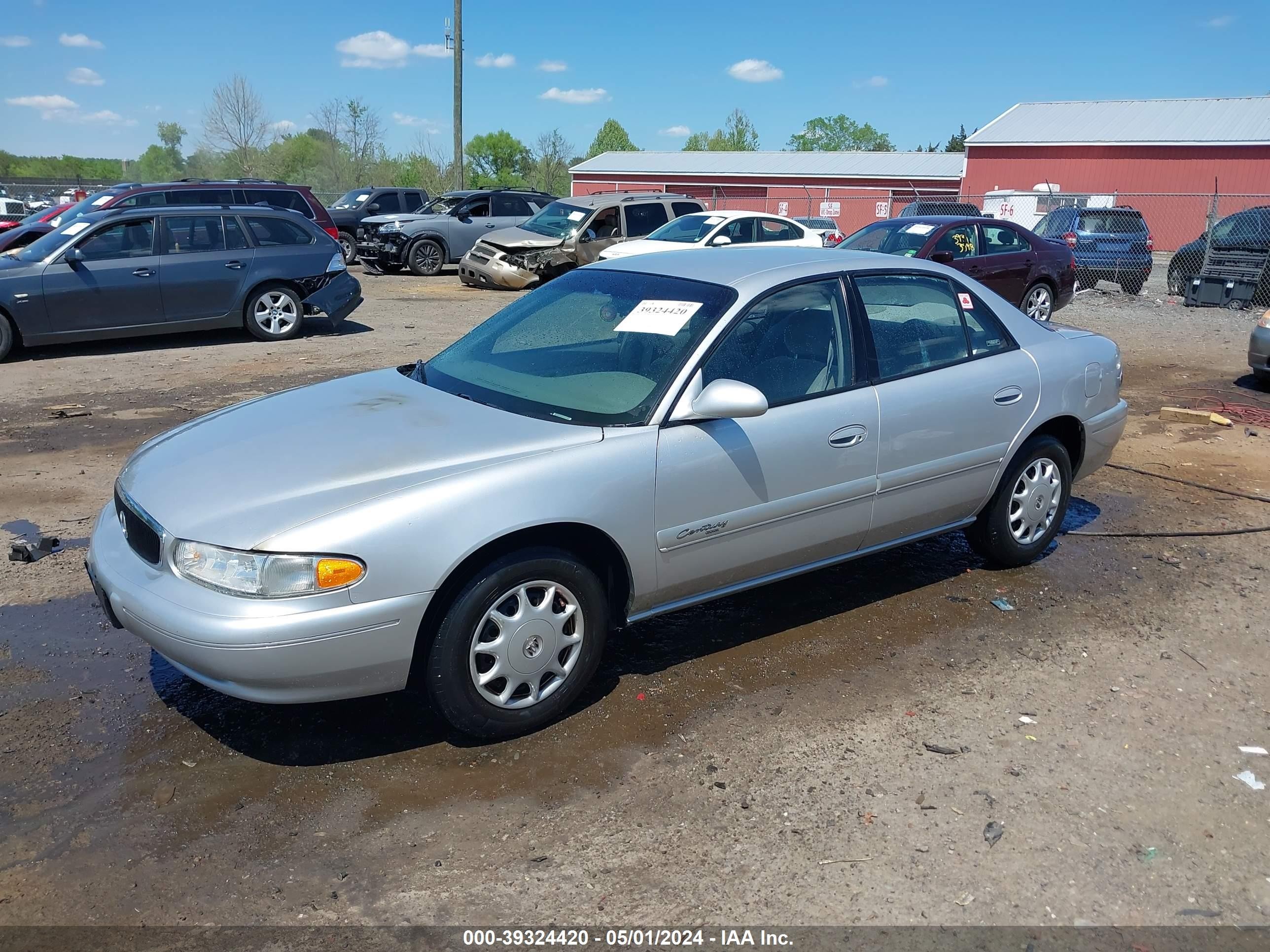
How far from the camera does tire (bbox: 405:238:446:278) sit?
2120 cm

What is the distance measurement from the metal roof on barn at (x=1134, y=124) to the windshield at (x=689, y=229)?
→ 30372 mm

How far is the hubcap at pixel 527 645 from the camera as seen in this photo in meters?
3.54

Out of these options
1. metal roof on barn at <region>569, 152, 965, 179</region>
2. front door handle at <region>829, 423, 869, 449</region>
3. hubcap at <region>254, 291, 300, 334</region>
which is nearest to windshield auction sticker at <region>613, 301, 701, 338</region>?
front door handle at <region>829, 423, 869, 449</region>

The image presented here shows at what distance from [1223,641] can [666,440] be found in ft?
9.40

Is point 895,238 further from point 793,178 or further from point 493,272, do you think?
point 793,178

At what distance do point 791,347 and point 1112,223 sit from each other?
61.2 feet

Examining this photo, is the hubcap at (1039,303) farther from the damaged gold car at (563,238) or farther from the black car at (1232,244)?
the damaged gold car at (563,238)

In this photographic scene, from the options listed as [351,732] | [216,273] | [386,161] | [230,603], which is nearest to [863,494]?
[351,732]

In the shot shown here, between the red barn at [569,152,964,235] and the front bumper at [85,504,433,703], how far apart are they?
3855cm

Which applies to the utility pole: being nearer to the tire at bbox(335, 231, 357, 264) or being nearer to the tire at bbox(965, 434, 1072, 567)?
the tire at bbox(335, 231, 357, 264)

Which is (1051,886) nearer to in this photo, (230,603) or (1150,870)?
(1150,870)

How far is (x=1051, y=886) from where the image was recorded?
9.72ft

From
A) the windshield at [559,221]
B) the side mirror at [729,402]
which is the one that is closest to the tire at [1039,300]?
the windshield at [559,221]

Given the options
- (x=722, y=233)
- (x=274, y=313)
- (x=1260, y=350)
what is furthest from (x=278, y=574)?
(x=722, y=233)
